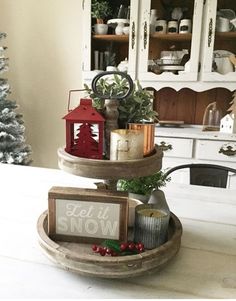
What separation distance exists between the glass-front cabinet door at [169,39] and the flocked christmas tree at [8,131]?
1.05 meters

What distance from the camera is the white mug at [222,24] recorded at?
2.15 meters

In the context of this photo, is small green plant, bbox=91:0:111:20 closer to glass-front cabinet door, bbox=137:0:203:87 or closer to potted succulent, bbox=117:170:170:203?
glass-front cabinet door, bbox=137:0:203:87

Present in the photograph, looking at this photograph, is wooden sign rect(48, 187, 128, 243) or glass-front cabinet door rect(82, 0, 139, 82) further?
glass-front cabinet door rect(82, 0, 139, 82)

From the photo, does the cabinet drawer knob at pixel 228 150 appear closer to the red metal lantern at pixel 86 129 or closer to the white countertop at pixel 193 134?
the white countertop at pixel 193 134

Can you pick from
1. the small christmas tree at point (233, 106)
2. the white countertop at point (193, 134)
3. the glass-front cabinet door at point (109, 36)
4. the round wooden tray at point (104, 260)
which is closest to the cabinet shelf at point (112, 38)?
the glass-front cabinet door at point (109, 36)

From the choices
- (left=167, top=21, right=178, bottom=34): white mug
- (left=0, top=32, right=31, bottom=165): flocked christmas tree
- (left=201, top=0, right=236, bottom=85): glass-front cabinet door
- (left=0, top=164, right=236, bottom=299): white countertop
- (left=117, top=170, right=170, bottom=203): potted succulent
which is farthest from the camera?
(left=0, top=32, right=31, bottom=165): flocked christmas tree

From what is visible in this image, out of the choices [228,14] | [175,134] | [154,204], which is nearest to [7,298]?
[154,204]

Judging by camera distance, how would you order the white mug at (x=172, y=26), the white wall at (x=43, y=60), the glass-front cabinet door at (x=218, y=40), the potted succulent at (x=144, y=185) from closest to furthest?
the potted succulent at (x=144, y=185), the glass-front cabinet door at (x=218, y=40), the white mug at (x=172, y=26), the white wall at (x=43, y=60)

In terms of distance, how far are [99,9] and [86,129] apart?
180 centimetres

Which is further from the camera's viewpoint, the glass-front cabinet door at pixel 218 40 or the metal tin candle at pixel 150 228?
the glass-front cabinet door at pixel 218 40

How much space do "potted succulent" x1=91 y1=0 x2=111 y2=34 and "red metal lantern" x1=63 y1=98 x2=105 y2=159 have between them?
175 cm

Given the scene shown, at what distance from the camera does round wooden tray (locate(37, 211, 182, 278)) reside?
62cm

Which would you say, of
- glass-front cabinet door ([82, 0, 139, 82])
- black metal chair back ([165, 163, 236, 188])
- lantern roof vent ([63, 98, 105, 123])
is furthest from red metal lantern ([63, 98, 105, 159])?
glass-front cabinet door ([82, 0, 139, 82])

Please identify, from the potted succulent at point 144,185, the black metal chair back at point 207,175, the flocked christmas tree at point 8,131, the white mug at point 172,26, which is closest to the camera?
the potted succulent at point 144,185
